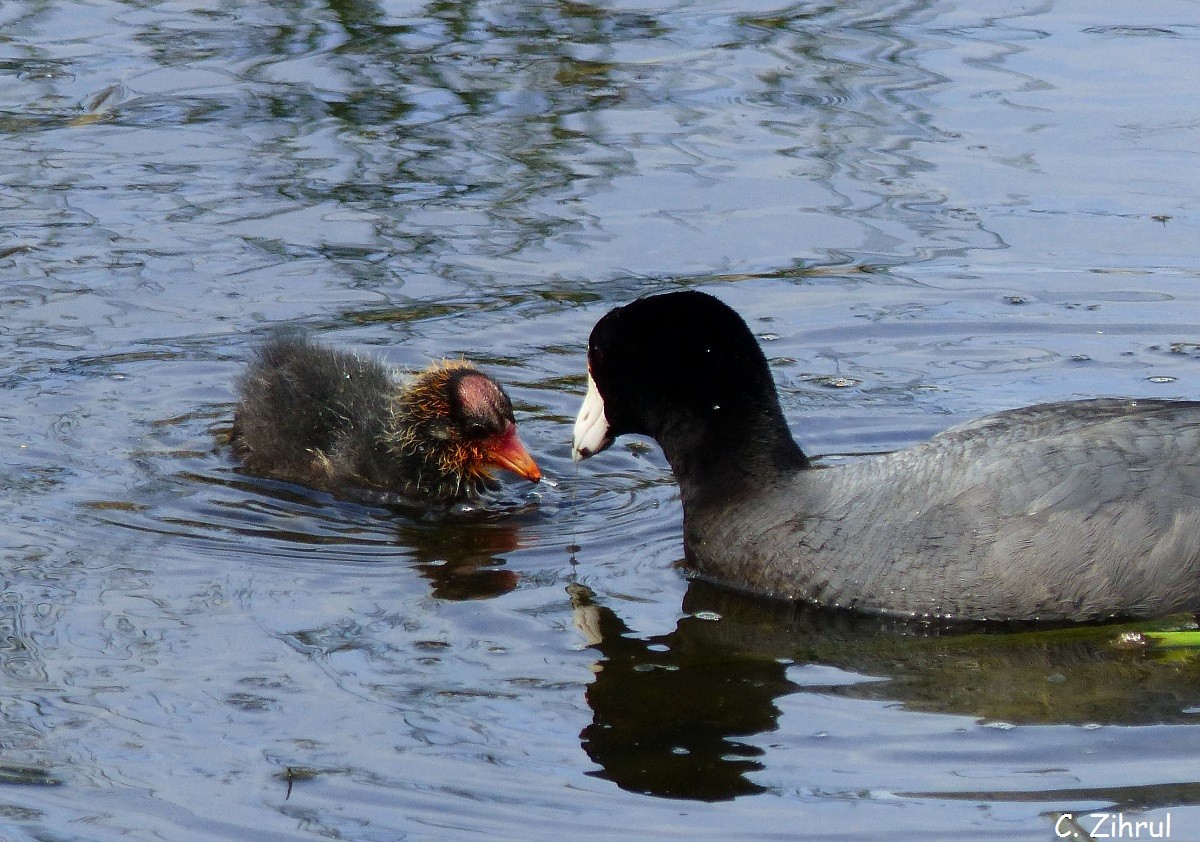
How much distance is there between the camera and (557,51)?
11.3 meters

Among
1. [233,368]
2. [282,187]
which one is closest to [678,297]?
[233,368]

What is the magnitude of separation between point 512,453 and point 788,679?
190 cm

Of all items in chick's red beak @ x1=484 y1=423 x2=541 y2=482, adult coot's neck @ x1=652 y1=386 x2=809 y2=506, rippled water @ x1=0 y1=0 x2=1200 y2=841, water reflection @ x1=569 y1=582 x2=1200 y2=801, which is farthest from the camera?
chick's red beak @ x1=484 y1=423 x2=541 y2=482

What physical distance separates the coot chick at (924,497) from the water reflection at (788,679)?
0.12 m

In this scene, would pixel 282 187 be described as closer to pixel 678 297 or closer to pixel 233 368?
pixel 233 368

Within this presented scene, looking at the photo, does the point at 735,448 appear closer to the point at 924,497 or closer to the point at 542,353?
the point at 924,497

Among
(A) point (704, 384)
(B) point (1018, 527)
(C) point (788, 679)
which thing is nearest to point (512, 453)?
(A) point (704, 384)

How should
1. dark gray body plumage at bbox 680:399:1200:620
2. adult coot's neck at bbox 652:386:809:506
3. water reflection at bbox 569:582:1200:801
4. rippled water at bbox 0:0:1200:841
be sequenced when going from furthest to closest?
adult coot's neck at bbox 652:386:809:506 → dark gray body plumage at bbox 680:399:1200:620 → water reflection at bbox 569:582:1200:801 → rippled water at bbox 0:0:1200:841

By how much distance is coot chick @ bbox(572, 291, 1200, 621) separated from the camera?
18.1 feet

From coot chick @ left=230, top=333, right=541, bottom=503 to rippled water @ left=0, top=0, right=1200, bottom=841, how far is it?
0.15m

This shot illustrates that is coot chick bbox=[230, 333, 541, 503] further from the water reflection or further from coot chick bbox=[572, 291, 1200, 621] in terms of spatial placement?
the water reflection

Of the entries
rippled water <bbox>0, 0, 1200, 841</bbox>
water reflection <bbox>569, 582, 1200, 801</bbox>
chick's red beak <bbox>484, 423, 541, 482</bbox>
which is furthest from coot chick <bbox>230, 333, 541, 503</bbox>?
water reflection <bbox>569, 582, 1200, 801</bbox>

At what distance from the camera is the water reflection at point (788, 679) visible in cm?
475

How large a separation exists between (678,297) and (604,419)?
57cm
